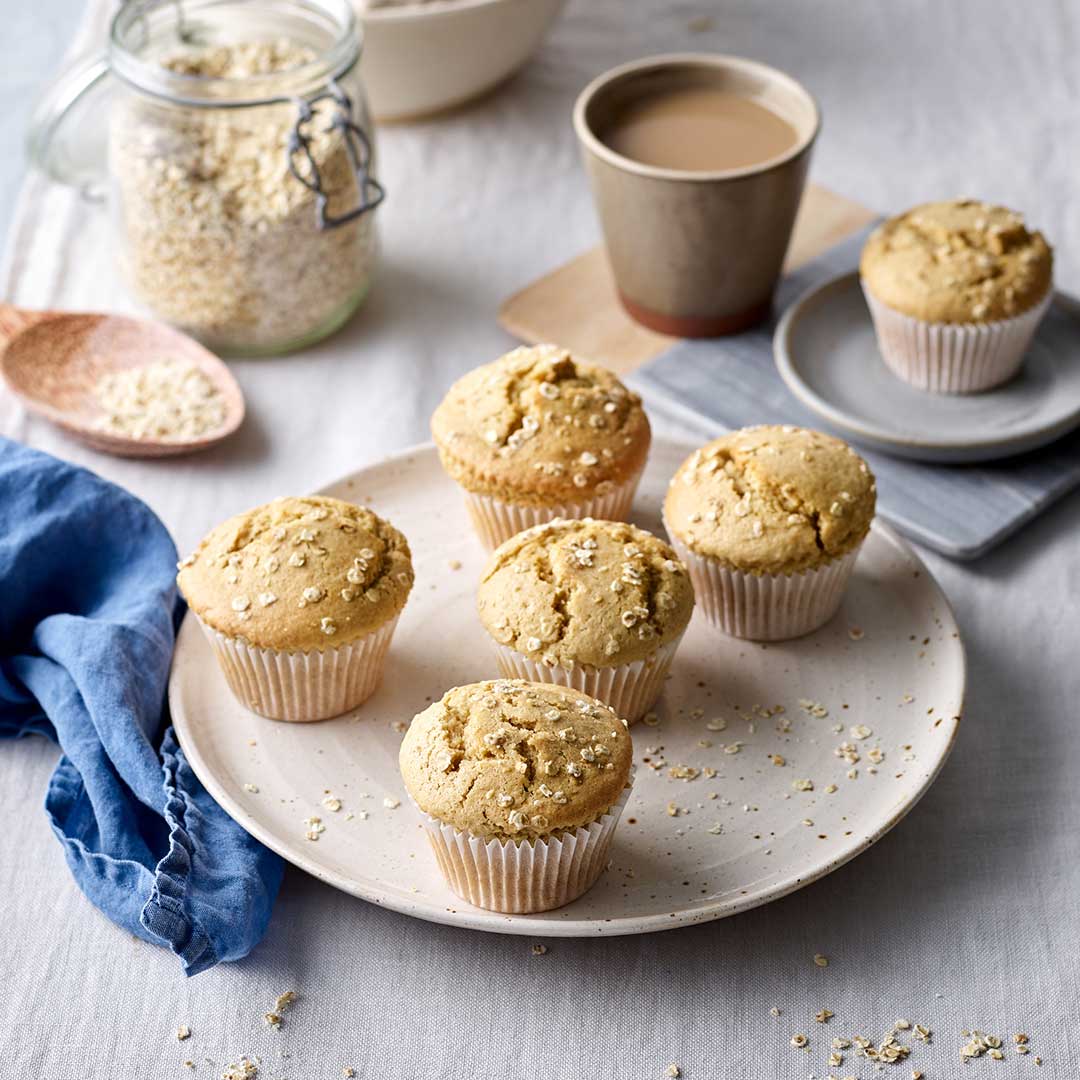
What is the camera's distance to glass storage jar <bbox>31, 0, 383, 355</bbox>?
8.14ft

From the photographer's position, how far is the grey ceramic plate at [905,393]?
2336 millimetres

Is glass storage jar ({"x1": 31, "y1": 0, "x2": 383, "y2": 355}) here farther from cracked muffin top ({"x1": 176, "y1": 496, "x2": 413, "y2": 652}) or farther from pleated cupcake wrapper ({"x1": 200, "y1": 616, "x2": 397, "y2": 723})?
pleated cupcake wrapper ({"x1": 200, "y1": 616, "x2": 397, "y2": 723})

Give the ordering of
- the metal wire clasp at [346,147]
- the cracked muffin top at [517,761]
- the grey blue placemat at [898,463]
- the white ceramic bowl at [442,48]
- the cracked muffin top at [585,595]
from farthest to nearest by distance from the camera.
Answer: the white ceramic bowl at [442,48], the metal wire clasp at [346,147], the grey blue placemat at [898,463], the cracked muffin top at [585,595], the cracked muffin top at [517,761]

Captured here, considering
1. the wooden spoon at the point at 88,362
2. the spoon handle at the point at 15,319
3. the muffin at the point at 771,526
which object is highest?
the muffin at the point at 771,526

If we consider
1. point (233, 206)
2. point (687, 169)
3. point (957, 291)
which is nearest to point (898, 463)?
point (957, 291)

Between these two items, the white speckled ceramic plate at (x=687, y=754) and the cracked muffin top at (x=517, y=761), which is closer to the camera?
the cracked muffin top at (x=517, y=761)

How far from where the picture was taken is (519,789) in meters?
1.60

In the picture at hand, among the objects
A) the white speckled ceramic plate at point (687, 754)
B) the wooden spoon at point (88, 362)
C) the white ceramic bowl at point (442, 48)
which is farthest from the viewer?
the white ceramic bowl at point (442, 48)

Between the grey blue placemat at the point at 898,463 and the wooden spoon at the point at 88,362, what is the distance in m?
0.79

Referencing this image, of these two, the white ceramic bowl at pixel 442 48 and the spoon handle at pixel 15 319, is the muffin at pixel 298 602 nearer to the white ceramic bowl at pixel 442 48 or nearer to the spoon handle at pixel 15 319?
the spoon handle at pixel 15 319

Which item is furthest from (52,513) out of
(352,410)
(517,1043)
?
(517,1043)

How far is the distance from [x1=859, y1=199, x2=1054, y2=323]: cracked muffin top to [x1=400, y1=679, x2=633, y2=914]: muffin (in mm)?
1067

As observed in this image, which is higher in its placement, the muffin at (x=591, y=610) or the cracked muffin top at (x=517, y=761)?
the cracked muffin top at (x=517, y=761)

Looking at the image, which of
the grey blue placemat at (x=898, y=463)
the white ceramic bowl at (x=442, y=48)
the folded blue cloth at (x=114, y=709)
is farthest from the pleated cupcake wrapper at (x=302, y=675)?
the white ceramic bowl at (x=442, y=48)
